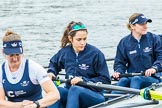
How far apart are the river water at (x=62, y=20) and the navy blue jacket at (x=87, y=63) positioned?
309 inches

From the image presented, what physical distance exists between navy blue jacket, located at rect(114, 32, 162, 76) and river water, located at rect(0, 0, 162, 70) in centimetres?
699

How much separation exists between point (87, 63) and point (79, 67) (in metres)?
0.14

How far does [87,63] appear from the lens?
6516mm

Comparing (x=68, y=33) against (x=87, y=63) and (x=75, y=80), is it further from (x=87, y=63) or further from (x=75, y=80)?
(x=75, y=80)

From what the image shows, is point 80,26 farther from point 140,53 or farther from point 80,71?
point 140,53

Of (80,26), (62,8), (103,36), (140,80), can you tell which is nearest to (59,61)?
(80,26)

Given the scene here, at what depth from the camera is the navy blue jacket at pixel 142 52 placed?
7.39 metres

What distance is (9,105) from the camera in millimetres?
5387

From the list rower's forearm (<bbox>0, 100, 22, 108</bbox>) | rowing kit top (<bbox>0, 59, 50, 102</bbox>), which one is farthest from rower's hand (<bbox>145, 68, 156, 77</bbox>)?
rower's forearm (<bbox>0, 100, 22, 108</bbox>)

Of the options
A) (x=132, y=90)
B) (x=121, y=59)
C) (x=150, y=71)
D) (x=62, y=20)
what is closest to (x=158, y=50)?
(x=150, y=71)

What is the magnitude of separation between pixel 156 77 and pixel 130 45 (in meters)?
0.56

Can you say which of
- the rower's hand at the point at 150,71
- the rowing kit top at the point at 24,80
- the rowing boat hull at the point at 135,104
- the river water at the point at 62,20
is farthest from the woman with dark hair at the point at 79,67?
the river water at the point at 62,20

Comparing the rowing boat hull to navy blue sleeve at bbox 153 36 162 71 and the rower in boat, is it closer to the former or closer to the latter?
the rower in boat

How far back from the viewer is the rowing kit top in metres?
5.36
